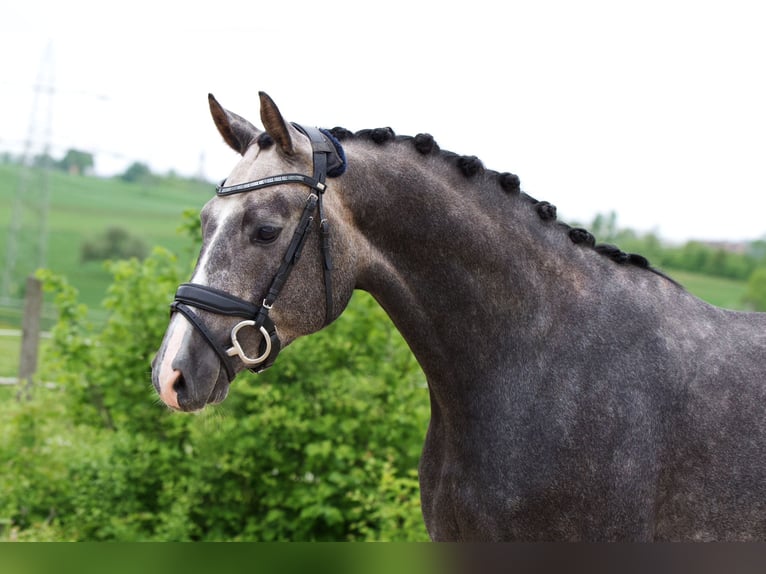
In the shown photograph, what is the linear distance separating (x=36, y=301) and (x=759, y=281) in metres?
11.6

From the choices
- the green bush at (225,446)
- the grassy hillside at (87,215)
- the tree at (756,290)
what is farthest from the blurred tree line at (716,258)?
the grassy hillside at (87,215)

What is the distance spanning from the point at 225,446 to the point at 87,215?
1295 cm

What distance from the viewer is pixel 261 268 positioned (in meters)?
2.36

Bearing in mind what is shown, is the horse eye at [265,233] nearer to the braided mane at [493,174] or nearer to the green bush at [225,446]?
the braided mane at [493,174]

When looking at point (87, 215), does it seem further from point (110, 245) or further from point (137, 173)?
point (137, 173)

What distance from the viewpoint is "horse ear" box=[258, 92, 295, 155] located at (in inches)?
93.3

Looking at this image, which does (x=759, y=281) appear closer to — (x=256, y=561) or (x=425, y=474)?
(x=425, y=474)

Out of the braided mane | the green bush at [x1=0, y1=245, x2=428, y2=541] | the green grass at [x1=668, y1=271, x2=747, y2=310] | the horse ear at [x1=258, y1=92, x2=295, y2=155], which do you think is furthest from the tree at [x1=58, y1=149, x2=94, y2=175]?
the horse ear at [x1=258, y1=92, x2=295, y2=155]

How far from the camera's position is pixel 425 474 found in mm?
2725

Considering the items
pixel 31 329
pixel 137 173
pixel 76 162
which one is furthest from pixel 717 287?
pixel 76 162

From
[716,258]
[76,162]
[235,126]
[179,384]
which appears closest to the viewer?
[179,384]

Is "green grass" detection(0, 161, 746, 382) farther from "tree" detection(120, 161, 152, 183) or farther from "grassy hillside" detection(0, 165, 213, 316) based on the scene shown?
"tree" detection(120, 161, 152, 183)

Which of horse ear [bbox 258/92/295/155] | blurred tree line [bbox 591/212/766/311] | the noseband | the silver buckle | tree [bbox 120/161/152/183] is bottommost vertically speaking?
the silver buckle

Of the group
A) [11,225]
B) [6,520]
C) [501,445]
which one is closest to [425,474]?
[501,445]
